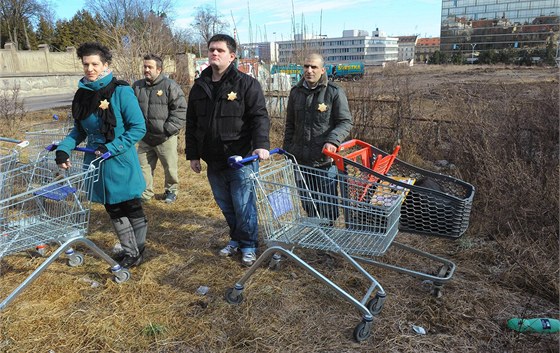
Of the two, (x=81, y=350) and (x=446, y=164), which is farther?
(x=446, y=164)

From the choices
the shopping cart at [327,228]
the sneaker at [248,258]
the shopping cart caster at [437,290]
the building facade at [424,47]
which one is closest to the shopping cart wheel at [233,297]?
the shopping cart at [327,228]

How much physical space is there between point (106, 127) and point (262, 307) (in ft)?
6.15

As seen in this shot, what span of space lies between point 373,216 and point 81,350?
7.04 ft

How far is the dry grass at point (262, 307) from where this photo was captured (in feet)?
8.66

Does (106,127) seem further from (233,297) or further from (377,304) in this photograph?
(377,304)

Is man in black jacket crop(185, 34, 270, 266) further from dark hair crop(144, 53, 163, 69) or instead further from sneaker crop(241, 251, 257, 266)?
dark hair crop(144, 53, 163, 69)

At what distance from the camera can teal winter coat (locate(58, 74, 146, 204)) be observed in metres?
3.14

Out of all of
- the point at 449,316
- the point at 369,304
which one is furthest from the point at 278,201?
the point at 449,316

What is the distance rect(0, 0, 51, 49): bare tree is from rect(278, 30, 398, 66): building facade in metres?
33.3

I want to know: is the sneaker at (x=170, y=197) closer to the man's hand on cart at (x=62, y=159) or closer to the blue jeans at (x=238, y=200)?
the blue jeans at (x=238, y=200)

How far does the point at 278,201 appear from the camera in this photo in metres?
2.97

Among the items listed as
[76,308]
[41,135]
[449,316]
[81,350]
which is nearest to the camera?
[81,350]

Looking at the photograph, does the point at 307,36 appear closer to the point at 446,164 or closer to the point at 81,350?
the point at 446,164

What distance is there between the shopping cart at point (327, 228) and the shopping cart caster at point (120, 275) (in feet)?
3.06
